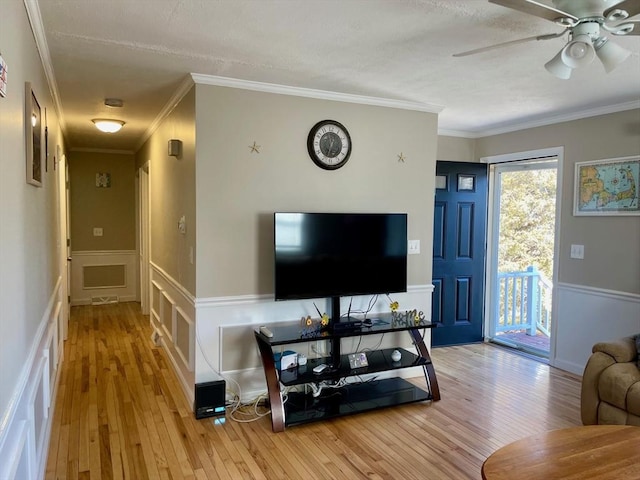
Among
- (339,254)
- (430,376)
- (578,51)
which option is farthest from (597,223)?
(578,51)

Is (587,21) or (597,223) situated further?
(597,223)

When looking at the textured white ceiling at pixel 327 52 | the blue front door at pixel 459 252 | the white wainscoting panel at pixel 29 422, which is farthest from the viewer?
the blue front door at pixel 459 252

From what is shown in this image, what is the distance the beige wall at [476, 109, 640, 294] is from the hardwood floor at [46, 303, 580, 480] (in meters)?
0.97

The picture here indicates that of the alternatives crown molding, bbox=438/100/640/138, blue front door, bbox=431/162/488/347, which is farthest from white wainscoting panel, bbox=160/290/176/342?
crown molding, bbox=438/100/640/138

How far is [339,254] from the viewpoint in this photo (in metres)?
3.58

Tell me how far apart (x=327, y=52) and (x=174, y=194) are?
2.01 m

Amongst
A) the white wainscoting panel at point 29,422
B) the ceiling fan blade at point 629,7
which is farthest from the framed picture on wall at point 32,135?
the ceiling fan blade at point 629,7

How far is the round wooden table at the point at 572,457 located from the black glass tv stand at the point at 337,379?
1473 mm

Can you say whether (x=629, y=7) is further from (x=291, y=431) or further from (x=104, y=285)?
(x=104, y=285)

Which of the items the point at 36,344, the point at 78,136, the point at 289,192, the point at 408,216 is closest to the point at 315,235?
the point at 289,192

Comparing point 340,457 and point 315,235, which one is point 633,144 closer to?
point 315,235

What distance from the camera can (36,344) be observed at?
238cm

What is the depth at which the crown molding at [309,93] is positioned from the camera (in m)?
3.34

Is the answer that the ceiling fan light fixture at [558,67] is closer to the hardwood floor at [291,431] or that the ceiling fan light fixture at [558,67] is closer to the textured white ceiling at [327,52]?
the textured white ceiling at [327,52]
